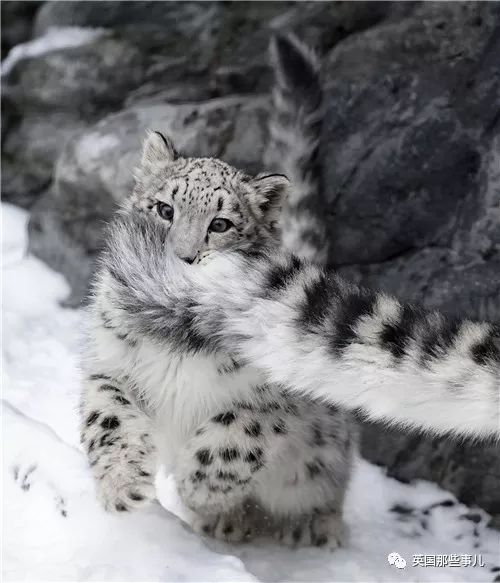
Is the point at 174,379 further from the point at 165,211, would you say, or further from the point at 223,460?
the point at 165,211

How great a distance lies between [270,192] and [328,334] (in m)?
0.89

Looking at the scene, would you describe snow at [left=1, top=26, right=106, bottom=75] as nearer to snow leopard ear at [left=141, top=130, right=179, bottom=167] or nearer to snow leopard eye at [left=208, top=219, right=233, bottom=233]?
snow leopard ear at [left=141, top=130, right=179, bottom=167]

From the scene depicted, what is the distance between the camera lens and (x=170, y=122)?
369 cm

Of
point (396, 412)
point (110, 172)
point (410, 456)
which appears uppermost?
point (396, 412)

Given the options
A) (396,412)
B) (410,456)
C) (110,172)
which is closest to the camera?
(396,412)

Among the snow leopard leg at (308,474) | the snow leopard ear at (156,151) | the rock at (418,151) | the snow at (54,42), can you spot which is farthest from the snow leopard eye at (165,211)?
the snow at (54,42)

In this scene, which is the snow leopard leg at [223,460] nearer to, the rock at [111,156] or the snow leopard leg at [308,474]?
the snow leopard leg at [308,474]

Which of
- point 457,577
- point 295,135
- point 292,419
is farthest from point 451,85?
point 457,577

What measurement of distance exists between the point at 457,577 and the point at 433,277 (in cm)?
99

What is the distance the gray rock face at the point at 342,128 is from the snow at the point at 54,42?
0.04 m

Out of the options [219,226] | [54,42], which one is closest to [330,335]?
[219,226]

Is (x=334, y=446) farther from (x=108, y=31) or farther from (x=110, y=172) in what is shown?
(x=108, y=31)

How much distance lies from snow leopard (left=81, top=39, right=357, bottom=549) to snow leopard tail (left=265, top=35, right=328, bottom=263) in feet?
1.44

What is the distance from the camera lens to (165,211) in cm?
244
